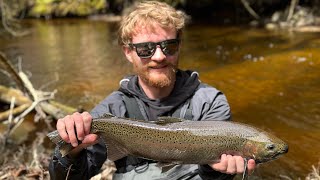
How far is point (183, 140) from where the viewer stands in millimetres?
2840

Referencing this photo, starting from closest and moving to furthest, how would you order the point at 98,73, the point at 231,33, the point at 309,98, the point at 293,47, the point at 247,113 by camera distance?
1. the point at 247,113
2. the point at 309,98
3. the point at 98,73
4. the point at 293,47
5. the point at 231,33

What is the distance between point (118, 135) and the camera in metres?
2.95

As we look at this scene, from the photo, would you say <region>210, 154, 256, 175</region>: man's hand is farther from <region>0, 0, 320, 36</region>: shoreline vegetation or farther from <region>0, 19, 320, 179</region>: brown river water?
<region>0, 0, 320, 36</region>: shoreline vegetation

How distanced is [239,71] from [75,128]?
350 inches

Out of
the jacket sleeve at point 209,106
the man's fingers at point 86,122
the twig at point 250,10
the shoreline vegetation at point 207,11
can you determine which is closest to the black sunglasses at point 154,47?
the jacket sleeve at point 209,106

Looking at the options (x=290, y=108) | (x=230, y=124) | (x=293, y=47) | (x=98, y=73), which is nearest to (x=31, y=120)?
(x=98, y=73)

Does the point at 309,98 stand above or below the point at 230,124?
below

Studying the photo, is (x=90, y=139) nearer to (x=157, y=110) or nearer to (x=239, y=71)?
(x=157, y=110)

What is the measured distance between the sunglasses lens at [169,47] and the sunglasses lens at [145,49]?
0.25 ft

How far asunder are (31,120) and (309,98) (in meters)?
5.31

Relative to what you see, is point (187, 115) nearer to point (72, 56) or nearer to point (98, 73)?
point (98, 73)

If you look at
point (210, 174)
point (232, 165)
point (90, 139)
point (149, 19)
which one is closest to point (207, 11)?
point (149, 19)

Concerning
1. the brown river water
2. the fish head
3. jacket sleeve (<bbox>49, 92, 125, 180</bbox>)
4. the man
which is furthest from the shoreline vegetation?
the fish head

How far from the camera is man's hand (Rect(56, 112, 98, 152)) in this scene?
275 cm
